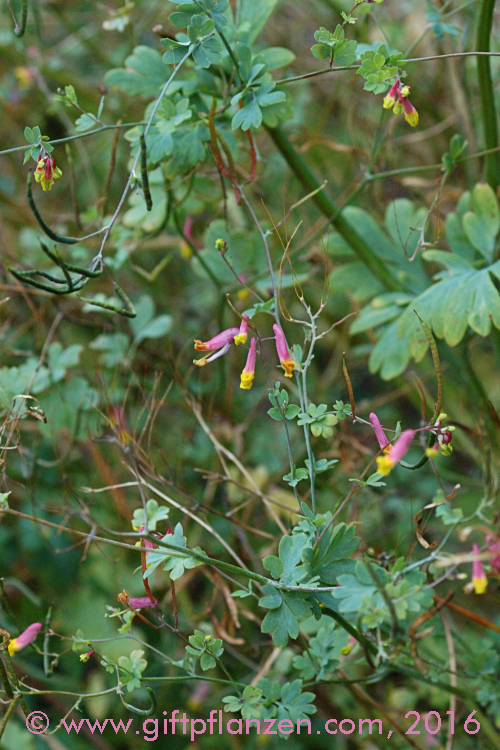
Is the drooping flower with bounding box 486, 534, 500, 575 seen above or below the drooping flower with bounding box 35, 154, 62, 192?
below

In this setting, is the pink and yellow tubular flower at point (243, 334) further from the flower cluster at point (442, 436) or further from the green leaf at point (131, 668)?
the green leaf at point (131, 668)

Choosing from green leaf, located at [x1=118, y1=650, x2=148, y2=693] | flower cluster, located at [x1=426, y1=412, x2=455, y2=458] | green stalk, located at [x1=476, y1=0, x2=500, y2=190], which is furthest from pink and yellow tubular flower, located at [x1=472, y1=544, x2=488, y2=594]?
green stalk, located at [x1=476, y1=0, x2=500, y2=190]

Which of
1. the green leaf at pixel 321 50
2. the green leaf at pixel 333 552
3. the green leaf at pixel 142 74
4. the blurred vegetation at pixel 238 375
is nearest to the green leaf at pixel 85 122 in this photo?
the blurred vegetation at pixel 238 375

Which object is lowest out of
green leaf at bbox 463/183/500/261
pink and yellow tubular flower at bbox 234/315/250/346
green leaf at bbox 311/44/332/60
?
green leaf at bbox 463/183/500/261

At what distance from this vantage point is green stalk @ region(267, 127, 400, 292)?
3.87ft

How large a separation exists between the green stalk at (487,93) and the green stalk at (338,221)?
233 mm

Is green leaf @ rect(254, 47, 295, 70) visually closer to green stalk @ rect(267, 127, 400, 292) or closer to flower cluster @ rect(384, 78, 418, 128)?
green stalk @ rect(267, 127, 400, 292)

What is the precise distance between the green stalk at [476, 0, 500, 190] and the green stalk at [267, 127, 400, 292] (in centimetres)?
23

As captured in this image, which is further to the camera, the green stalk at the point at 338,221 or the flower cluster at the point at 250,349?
the green stalk at the point at 338,221

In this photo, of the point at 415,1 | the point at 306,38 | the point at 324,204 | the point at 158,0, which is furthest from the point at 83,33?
the point at 324,204

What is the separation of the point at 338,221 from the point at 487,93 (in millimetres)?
311

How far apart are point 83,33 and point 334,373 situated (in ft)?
3.92

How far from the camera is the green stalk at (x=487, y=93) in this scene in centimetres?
106

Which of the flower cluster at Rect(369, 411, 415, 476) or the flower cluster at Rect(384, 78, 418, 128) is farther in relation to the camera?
the flower cluster at Rect(384, 78, 418, 128)
